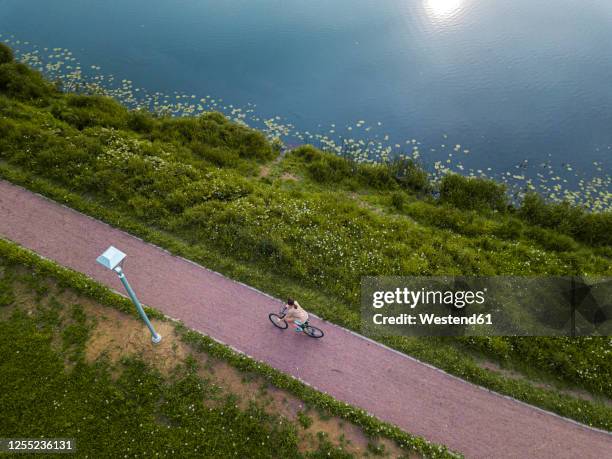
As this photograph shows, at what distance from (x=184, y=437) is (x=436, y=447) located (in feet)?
19.5

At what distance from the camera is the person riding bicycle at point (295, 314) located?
10090 millimetres

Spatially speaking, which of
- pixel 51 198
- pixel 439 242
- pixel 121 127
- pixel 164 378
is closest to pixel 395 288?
pixel 439 242

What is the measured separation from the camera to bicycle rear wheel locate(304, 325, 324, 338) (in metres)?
10.7

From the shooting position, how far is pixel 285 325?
11.0 metres

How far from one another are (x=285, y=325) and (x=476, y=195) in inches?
422

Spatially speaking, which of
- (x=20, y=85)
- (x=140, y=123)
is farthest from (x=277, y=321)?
(x=20, y=85)

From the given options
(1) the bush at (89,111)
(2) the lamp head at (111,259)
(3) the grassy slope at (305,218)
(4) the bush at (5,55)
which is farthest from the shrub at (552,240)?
(4) the bush at (5,55)

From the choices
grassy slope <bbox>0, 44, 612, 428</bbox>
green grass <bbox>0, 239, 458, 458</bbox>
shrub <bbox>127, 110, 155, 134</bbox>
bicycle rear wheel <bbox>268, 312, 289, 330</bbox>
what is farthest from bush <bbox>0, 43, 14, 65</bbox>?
bicycle rear wheel <bbox>268, 312, 289, 330</bbox>

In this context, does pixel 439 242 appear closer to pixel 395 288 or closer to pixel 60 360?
pixel 395 288

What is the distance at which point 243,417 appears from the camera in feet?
30.5

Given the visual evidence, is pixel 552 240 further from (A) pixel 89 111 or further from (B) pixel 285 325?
(A) pixel 89 111

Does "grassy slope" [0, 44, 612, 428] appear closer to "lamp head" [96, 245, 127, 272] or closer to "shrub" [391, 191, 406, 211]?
"shrub" [391, 191, 406, 211]

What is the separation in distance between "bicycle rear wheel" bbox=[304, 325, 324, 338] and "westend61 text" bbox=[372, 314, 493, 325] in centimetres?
175

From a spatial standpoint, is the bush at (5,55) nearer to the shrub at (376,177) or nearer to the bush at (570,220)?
the shrub at (376,177)
